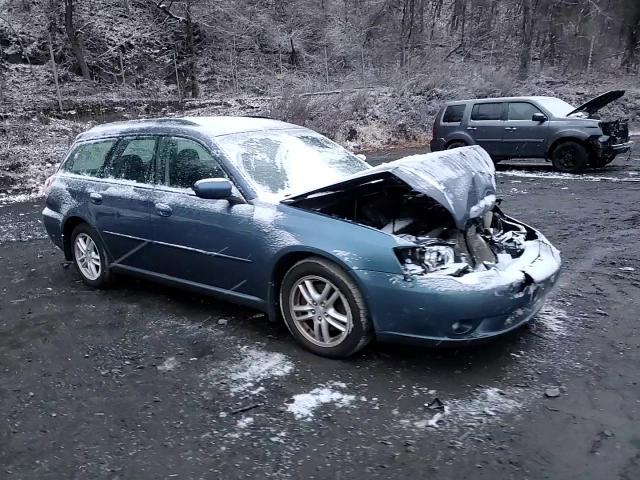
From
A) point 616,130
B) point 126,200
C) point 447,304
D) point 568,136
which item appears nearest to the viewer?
point 447,304

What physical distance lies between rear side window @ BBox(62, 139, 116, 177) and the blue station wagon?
0.07ft

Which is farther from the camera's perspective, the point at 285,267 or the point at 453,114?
the point at 453,114

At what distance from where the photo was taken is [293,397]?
3221 millimetres

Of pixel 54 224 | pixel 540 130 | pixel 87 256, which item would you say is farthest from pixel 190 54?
pixel 87 256

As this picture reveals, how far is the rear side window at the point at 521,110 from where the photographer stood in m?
11.8

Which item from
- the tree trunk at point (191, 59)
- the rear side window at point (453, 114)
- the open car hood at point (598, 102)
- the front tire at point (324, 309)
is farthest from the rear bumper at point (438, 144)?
the tree trunk at point (191, 59)

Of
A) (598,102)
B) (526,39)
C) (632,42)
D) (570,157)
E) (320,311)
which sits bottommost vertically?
(320,311)

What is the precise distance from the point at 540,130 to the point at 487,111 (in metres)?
1.41

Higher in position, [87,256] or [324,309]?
[324,309]

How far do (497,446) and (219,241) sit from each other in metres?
2.34

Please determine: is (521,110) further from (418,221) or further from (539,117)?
(418,221)

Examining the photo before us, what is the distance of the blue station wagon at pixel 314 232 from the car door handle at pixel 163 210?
0.02 m

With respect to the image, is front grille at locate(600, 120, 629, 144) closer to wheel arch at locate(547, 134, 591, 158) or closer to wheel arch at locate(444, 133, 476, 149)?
wheel arch at locate(547, 134, 591, 158)

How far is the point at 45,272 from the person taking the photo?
19.5 ft
